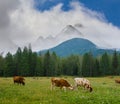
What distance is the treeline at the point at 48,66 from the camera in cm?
15350

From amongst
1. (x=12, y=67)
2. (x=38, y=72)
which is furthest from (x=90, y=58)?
(x=12, y=67)

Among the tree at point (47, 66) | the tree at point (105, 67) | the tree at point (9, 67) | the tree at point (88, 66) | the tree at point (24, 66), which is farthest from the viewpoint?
the tree at point (88, 66)

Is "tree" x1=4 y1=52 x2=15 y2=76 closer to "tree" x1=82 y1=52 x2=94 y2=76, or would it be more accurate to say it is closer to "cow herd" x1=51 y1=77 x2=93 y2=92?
"tree" x1=82 y1=52 x2=94 y2=76

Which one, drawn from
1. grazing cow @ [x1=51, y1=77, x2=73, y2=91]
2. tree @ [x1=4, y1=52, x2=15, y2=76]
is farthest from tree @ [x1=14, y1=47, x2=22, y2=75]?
grazing cow @ [x1=51, y1=77, x2=73, y2=91]

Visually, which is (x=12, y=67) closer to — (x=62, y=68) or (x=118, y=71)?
(x=62, y=68)

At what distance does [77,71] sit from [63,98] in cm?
16133

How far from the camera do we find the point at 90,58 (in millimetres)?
180500

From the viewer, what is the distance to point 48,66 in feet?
550

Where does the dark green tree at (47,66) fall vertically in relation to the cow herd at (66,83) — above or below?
above

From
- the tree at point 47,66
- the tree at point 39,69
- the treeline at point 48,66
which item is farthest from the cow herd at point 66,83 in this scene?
the tree at point 47,66

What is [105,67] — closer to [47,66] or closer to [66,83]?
[47,66]

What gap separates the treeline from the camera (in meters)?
154

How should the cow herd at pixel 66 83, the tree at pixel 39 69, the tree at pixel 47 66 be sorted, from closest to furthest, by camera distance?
the cow herd at pixel 66 83, the tree at pixel 39 69, the tree at pixel 47 66

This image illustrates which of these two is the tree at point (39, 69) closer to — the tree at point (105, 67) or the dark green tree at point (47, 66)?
the dark green tree at point (47, 66)
